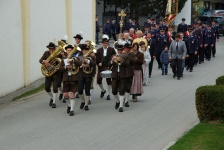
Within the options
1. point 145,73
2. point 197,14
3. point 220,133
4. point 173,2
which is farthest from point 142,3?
point 220,133

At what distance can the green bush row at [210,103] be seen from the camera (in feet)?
39.9

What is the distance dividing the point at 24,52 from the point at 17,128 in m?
6.84

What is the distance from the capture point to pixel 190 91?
17938 mm

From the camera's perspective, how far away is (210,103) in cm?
1223

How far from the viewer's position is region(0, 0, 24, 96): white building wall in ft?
56.4

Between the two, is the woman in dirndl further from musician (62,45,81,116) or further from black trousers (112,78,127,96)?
musician (62,45,81,116)

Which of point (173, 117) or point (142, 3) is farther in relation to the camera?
point (142, 3)

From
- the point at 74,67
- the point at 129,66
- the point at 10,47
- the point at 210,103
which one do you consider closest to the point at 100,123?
the point at 74,67

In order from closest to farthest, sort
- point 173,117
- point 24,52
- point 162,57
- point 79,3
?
1. point 173,117
2. point 24,52
3. point 162,57
4. point 79,3

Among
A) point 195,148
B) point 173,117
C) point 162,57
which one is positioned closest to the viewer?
point 195,148

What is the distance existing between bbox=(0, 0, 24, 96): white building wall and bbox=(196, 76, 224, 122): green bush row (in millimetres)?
7412

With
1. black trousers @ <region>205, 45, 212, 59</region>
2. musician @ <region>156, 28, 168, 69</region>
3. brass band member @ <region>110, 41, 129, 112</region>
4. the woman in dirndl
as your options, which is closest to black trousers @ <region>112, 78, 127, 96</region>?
brass band member @ <region>110, 41, 129, 112</region>

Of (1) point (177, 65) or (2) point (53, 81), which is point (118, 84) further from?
(1) point (177, 65)

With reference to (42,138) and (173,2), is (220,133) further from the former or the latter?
(173,2)
